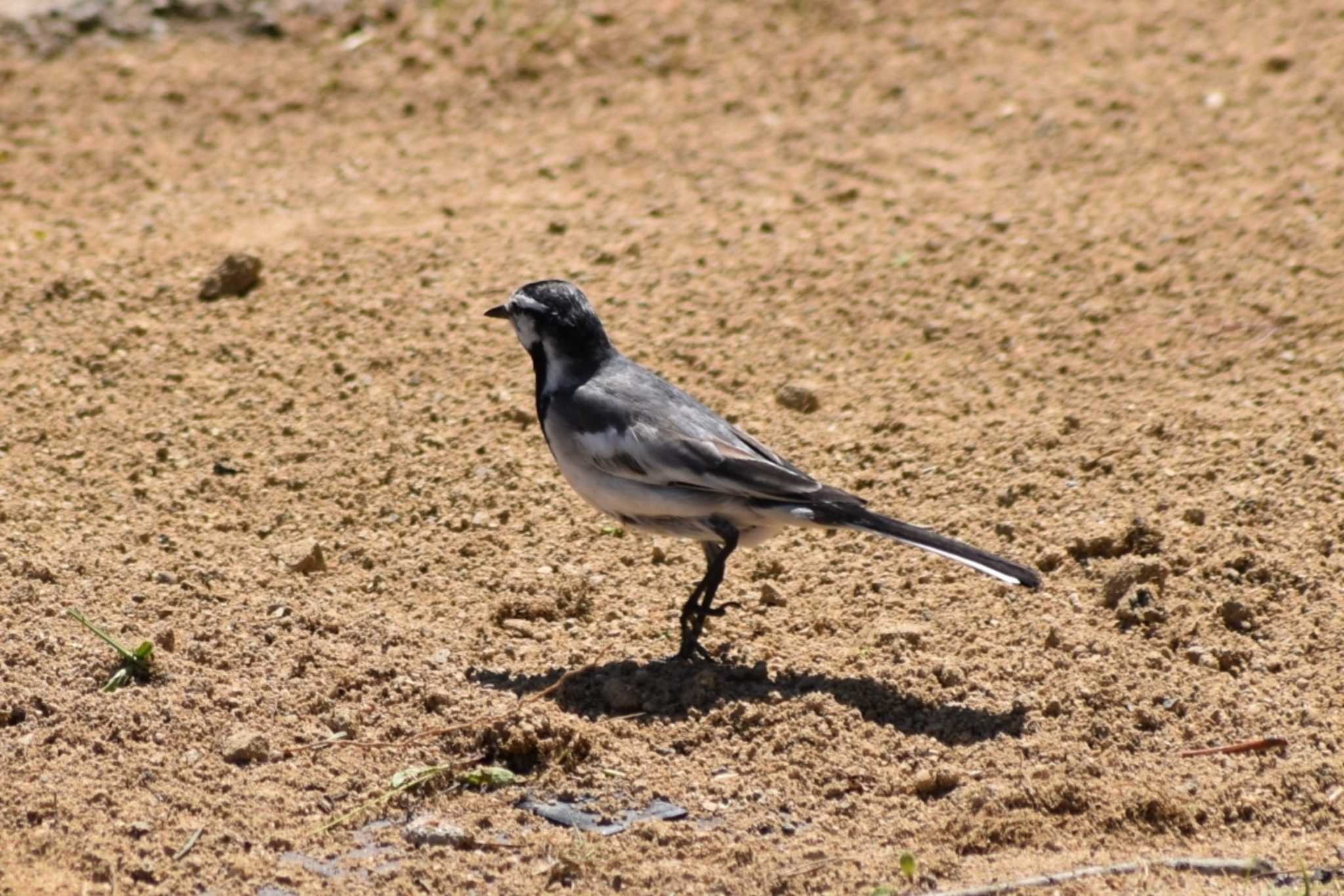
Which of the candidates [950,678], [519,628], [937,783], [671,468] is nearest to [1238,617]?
[950,678]

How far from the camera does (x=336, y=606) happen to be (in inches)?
246

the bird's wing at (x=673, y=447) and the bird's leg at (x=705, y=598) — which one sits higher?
the bird's wing at (x=673, y=447)

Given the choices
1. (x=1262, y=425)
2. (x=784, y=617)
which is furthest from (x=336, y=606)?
(x=1262, y=425)

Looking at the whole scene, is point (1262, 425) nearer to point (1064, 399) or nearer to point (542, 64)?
point (1064, 399)

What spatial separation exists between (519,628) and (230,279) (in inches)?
123

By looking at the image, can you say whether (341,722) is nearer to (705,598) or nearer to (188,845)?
(188,845)

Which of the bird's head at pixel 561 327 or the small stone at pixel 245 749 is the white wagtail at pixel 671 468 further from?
the small stone at pixel 245 749

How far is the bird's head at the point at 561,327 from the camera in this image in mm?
6539

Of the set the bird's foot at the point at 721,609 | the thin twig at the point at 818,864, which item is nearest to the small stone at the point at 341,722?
the bird's foot at the point at 721,609

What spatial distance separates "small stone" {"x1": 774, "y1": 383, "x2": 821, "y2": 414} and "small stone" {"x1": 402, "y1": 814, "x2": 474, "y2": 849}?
3271 mm

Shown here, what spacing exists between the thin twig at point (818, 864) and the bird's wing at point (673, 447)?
1.44m

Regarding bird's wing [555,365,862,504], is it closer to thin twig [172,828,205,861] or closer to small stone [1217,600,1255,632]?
small stone [1217,600,1255,632]

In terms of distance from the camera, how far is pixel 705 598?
5953 mm

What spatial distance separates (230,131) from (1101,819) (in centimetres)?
729
